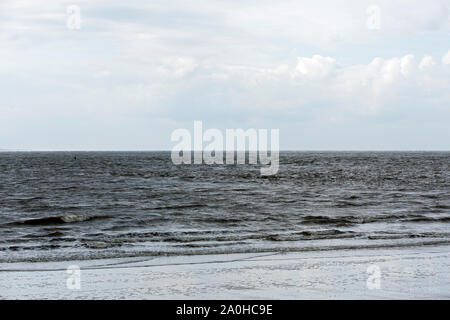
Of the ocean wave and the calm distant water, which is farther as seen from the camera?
the ocean wave

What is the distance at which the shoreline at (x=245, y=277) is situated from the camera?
11898mm

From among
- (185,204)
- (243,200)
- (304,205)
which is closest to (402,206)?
(304,205)

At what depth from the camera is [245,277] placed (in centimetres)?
1373

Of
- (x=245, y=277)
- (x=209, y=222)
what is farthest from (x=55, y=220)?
(x=245, y=277)

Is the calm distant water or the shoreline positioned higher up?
the shoreline

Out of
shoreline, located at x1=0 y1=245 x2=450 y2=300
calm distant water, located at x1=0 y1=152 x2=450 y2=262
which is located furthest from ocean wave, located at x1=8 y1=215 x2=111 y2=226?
shoreline, located at x1=0 y1=245 x2=450 y2=300

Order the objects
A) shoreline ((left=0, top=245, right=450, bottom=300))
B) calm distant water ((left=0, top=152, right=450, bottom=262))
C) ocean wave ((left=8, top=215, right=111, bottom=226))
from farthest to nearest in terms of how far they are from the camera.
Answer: ocean wave ((left=8, top=215, right=111, bottom=226)) < calm distant water ((left=0, top=152, right=450, bottom=262)) < shoreline ((left=0, top=245, right=450, bottom=300))

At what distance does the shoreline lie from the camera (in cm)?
1190

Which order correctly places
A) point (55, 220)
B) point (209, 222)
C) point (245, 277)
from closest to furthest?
point (245, 277) → point (209, 222) → point (55, 220)

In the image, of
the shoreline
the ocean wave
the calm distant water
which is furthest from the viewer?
the ocean wave

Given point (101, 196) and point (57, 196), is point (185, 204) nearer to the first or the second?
point (101, 196)

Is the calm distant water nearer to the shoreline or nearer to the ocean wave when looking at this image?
the ocean wave

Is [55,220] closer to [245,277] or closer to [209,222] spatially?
[209,222]
